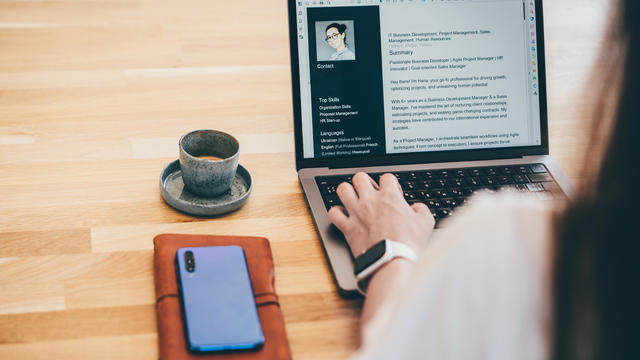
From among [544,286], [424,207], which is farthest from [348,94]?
[544,286]

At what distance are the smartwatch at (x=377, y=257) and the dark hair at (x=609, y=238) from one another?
0.34 metres

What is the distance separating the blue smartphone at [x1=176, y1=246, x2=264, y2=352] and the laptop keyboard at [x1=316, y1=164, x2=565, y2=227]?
0.20 m

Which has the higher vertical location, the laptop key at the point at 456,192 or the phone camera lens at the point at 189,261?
the laptop key at the point at 456,192

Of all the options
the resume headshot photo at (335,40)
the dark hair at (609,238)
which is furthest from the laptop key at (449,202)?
the dark hair at (609,238)

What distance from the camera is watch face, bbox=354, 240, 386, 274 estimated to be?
2.50 ft

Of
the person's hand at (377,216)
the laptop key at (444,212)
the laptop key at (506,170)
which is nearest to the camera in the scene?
the person's hand at (377,216)

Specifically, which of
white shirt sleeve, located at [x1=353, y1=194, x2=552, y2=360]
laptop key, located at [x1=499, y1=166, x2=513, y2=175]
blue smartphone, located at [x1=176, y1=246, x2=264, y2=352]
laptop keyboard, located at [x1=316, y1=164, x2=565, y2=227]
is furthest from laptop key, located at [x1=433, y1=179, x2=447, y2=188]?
white shirt sleeve, located at [x1=353, y1=194, x2=552, y2=360]

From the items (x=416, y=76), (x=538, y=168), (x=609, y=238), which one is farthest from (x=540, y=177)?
(x=609, y=238)

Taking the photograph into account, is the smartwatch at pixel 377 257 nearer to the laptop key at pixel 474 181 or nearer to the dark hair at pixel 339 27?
the laptop key at pixel 474 181

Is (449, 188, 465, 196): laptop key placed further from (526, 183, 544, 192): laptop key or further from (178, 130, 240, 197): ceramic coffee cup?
(178, 130, 240, 197): ceramic coffee cup

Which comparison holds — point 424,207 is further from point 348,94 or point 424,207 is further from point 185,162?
point 185,162

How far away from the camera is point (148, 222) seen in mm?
910

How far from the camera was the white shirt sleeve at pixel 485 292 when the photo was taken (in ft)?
1.47

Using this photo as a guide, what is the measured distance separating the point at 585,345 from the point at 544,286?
5 cm
